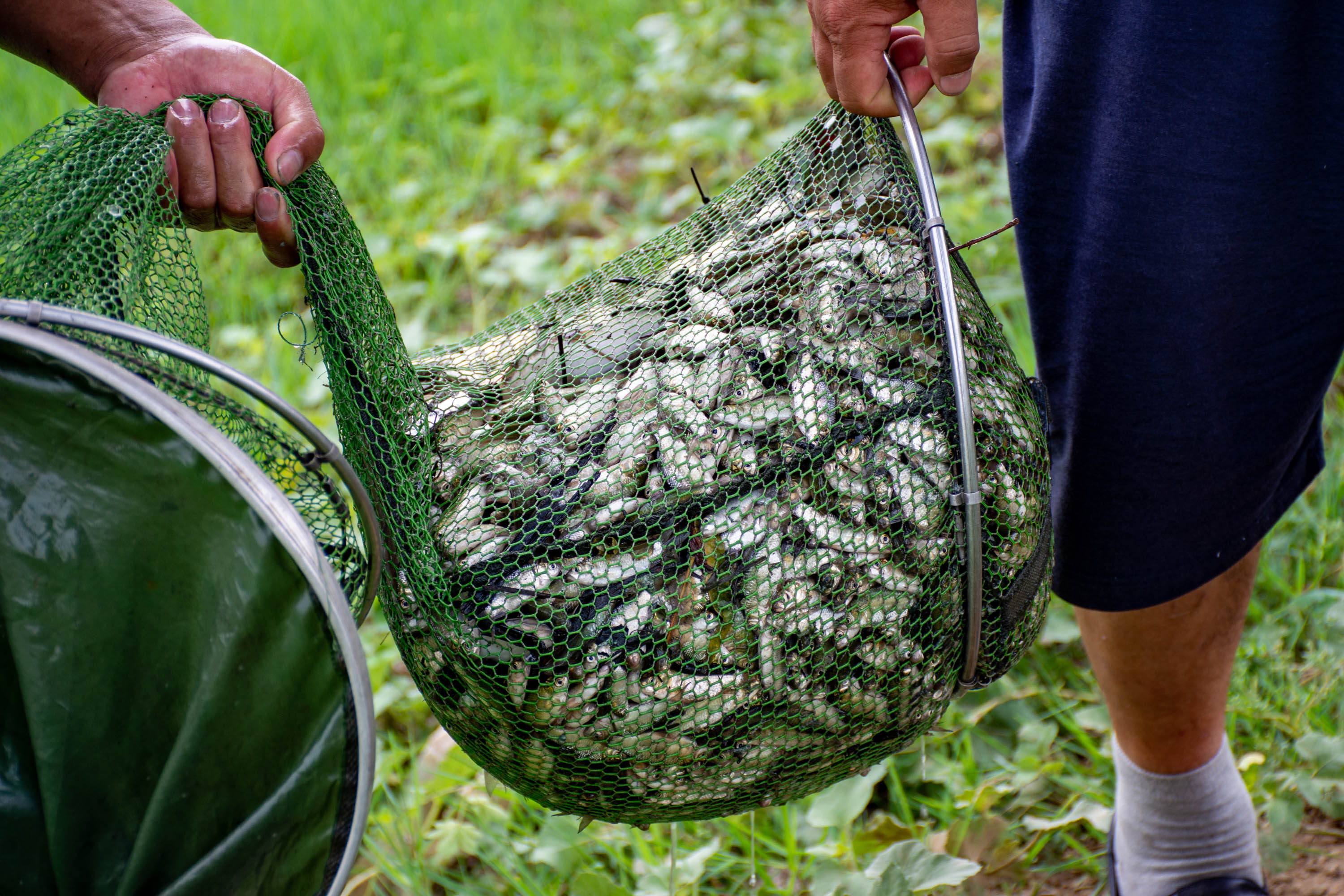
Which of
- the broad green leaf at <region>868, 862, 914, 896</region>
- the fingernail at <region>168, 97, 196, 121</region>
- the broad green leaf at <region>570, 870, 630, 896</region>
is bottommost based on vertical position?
the broad green leaf at <region>570, 870, 630, 896</region>

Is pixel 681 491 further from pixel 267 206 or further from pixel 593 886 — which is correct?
pixel 593 886

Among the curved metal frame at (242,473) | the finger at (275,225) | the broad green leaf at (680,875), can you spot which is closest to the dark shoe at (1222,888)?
the broad green leaf at (680,875)

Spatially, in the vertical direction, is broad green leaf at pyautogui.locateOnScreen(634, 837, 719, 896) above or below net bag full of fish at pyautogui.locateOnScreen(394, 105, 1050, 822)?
below

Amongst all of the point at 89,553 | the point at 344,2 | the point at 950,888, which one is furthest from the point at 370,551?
the point at 344,2

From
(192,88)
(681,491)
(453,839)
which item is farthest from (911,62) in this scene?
(453,839)

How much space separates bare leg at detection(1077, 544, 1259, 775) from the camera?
4.79ft

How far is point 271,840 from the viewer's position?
840 mm

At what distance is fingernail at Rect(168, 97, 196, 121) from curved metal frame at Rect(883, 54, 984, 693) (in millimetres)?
684

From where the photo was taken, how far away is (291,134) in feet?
3.57

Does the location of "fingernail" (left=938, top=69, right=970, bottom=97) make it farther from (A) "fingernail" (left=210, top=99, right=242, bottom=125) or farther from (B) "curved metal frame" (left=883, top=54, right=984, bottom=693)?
(A) "fingernail" (left=210, top=99, right=242, bottom=125)

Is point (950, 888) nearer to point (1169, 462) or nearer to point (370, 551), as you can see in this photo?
point (1169, 462)

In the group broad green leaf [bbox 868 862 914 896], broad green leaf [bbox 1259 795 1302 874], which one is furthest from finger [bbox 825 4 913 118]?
broad green leaf [bbox 1259 795 1302 874]

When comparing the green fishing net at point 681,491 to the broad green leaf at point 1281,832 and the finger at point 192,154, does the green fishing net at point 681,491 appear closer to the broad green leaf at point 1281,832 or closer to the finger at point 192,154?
the finger at point 192,154

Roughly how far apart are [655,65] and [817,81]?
2.41 ft
